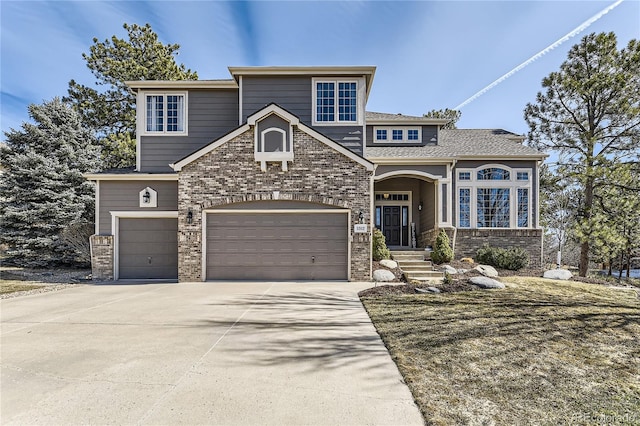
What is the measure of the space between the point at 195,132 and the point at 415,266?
956 centimetres

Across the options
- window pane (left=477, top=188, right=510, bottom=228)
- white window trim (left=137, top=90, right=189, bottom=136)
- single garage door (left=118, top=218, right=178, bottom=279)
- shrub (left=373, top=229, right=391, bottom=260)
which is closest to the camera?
single garage door (left=118, top=218, right=178, bottom=279)

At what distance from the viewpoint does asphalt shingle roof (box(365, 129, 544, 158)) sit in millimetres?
14086

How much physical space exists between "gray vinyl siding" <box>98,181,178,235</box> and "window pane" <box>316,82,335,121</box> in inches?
226

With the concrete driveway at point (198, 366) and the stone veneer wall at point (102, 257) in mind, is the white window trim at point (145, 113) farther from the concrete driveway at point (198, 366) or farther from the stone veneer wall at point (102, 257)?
the concrete driveway at point (198, 366)

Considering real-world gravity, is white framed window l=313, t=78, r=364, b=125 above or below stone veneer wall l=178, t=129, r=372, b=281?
above

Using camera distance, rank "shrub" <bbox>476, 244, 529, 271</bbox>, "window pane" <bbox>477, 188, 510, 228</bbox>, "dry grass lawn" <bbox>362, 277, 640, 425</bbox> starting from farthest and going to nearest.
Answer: "window pane" <bbox>477, 188, 510, 228</bbox>
"shrub" <bbox>476, 244, 529, 271</bbox>
"dry grass lawn" <bbox>362, 277, 640, 425</bbox>

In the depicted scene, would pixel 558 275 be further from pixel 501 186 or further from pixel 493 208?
pixel 501 186

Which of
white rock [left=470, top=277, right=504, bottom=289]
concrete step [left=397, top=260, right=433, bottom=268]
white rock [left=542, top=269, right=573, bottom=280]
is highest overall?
concrete step [left=397, top=260, right=433, bottom=268]

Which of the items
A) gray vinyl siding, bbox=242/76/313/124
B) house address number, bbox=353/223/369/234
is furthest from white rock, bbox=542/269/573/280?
gray vinyl siding, bbox=242/76/313/124

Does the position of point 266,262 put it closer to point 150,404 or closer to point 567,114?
point 150,404

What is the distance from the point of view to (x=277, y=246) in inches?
414

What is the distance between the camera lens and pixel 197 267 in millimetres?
10312

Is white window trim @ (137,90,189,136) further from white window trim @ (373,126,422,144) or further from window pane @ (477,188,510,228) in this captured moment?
window pane @ (477,188,510,228)

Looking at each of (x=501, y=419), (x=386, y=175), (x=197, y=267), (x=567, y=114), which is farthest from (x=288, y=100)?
(x=567, y=114)
